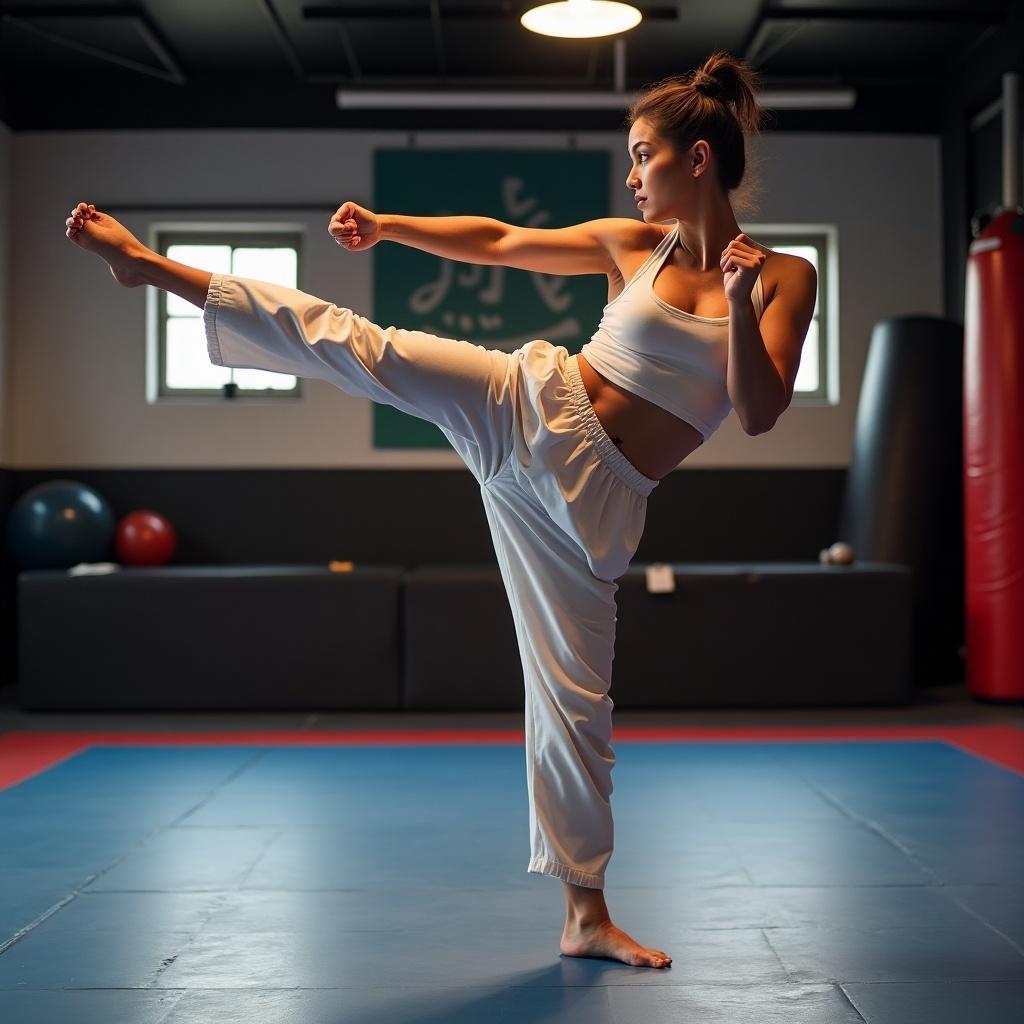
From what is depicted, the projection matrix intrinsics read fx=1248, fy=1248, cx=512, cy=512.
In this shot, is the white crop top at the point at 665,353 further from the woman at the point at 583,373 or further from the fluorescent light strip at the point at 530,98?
the fluorescent light strip at the point at 530,98

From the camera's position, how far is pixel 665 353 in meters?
1.97

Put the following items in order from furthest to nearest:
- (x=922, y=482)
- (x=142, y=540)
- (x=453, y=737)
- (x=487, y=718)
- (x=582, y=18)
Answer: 1. (x=142, y=540)
2. (x=922, y=482)
3. (x=487, y=718)
4. (x=453, y=737)
5. (x=582, y=18)

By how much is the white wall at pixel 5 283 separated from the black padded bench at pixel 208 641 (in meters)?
1.48

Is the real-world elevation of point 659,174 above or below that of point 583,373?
above

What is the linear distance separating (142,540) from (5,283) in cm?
162

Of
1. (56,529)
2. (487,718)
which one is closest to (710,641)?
(487,718)

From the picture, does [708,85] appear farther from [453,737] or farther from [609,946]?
[453,737]

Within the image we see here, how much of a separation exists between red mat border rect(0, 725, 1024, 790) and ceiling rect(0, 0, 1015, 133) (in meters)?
3.16

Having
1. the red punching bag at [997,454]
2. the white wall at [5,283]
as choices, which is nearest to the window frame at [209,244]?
the white wall at [5,283]

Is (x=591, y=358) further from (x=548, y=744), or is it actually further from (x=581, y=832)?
(x=581, y=832)

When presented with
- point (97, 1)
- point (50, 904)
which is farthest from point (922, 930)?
point (97, 1)

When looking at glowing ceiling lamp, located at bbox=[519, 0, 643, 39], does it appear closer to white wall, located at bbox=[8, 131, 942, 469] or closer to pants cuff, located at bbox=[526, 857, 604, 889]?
pants cuff, located at bbox=[526, 857, 604, 889]

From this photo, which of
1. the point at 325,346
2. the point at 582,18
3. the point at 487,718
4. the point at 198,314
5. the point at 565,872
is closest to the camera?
the point at 325,346

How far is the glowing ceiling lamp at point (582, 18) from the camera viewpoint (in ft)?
12.3
